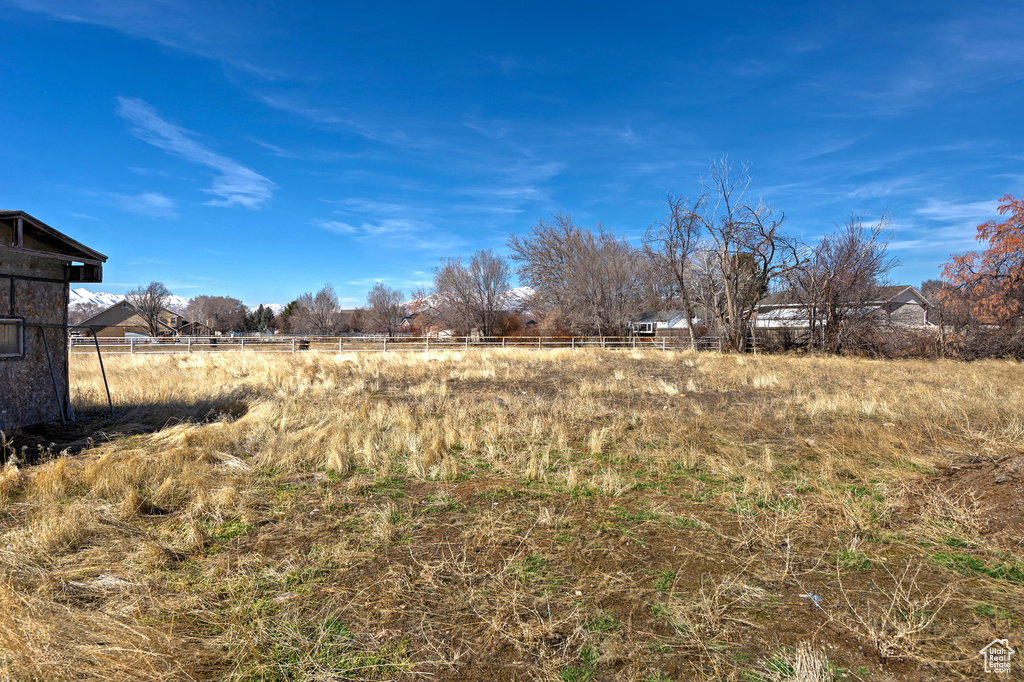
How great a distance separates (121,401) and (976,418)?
57.2ft

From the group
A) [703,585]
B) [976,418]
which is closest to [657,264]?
[976,418]

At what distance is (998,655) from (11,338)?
12.1m

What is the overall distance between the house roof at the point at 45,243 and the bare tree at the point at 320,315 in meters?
69.6

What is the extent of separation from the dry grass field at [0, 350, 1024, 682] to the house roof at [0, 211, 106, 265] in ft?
9.70

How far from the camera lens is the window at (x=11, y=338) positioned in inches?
291

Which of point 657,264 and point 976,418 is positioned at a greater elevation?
point 657,264

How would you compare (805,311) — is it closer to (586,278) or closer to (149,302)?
(586,278)

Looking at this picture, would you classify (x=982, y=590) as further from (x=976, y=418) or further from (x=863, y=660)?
(x=976, y=418)

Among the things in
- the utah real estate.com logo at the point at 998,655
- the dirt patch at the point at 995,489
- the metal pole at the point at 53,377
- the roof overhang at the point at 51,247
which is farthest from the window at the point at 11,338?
the dirt patch at the point at 995,489

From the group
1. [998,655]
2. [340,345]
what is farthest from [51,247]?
[340,345]

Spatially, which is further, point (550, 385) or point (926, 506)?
point (550, 385)

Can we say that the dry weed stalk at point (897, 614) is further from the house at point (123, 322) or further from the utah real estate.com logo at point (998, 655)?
the house at point (123, 322)

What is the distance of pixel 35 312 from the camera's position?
8.04 meters

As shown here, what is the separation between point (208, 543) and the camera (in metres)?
4.04
